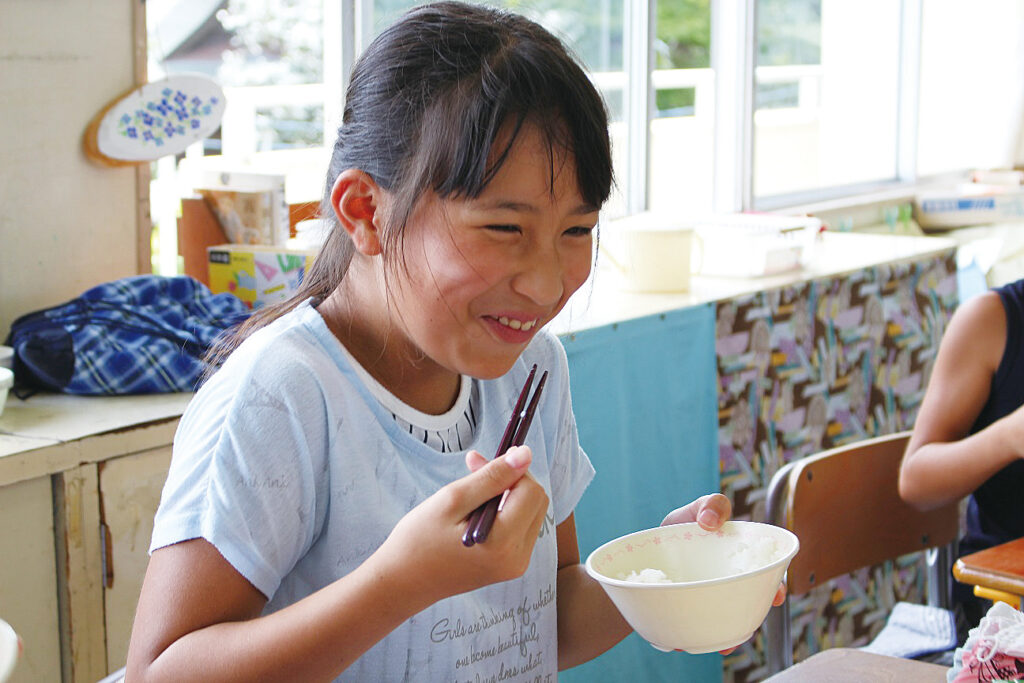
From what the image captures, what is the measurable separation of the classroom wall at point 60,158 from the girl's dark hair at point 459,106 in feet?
3.87

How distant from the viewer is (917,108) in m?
4.86

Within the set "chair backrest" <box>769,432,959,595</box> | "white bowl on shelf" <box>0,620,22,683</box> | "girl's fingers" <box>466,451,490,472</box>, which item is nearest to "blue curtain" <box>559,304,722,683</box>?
"chair backrest" <box>769,432,959,595</box>

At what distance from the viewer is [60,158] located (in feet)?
6.57

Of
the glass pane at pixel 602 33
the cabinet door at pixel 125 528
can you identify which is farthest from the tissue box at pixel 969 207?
the cabinet door at pixel 125 528

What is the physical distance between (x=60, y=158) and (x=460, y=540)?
1534 mm

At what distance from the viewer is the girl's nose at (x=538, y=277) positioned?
0.89 meters

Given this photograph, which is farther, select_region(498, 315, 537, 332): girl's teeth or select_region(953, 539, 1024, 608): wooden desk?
select_region(953, 539, 1024, 608): wooden desk

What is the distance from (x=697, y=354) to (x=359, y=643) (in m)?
1.70

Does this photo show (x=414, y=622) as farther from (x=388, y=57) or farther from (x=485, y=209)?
(x=388, y=57)

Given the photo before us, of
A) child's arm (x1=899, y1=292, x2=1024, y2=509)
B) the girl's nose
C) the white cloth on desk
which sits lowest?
the white cloth on desk

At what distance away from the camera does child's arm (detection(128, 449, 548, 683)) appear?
0.77m

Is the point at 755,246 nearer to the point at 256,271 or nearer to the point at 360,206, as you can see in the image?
the point at 256,271

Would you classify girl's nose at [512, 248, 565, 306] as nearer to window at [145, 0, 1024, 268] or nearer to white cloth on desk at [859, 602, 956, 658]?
window at [145, 0, 1024, 268]

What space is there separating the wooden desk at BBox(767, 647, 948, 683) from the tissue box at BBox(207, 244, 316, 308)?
3.84 feet
